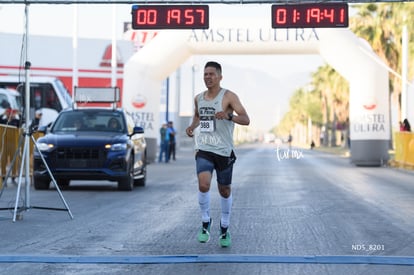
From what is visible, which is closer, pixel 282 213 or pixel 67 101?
pixel 282 213

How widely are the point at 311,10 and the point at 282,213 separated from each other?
768 cm

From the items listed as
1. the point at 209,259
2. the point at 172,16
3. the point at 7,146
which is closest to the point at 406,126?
the point at 172,16

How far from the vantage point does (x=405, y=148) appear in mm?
30453

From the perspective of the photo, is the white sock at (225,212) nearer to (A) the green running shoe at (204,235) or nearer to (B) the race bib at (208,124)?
(A) the green running shoe at (204,235)

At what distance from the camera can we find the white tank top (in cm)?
881

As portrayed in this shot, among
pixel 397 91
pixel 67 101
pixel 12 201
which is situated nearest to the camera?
pixel 12 201

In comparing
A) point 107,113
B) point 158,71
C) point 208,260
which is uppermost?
point 158,71

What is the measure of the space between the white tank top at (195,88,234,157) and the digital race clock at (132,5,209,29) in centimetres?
1023

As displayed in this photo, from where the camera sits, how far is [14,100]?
3259 centimetres

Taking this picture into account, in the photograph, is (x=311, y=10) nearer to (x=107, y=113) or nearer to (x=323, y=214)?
(x=107, y=113)

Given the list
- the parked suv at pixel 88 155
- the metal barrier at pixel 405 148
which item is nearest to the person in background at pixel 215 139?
the parked suv at pixel 88 155

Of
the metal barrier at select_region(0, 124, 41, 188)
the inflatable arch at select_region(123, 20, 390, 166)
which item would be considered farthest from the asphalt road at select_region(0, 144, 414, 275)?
the inflatable arch at select_region(123, 20, 390, 166)

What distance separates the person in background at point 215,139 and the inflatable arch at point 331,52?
21.9 m

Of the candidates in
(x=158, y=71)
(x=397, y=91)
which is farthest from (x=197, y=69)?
(x=158, y=71)
